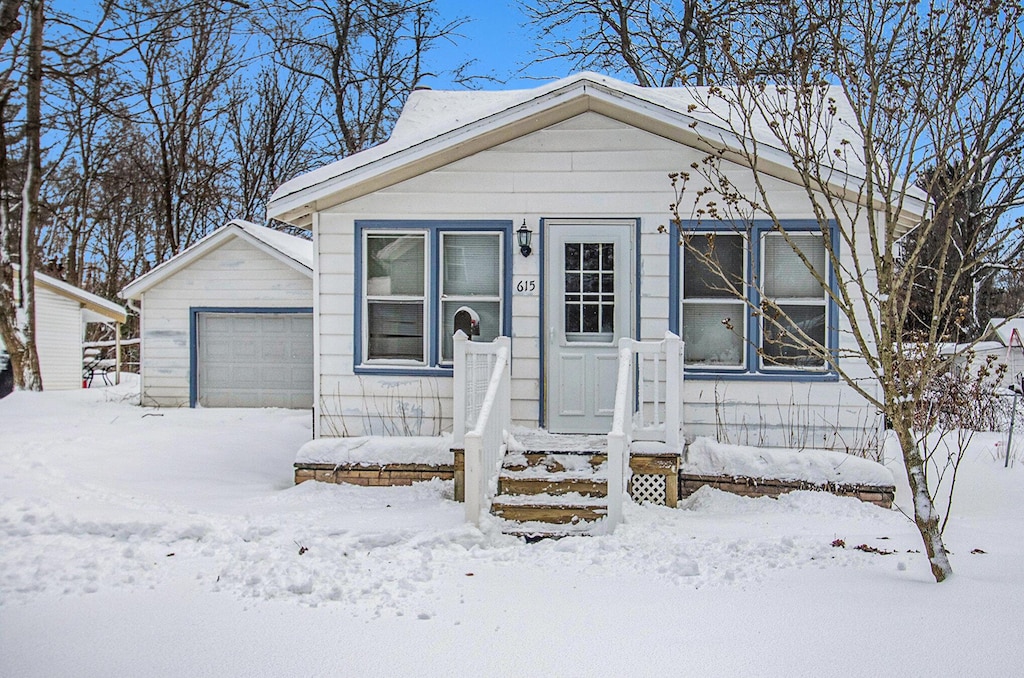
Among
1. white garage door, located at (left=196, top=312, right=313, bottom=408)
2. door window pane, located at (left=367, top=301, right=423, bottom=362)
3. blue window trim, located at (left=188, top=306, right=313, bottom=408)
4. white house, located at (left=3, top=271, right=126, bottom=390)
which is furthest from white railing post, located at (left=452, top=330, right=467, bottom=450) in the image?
white house, located at (left=3, top=271, right=126, bottom=390)

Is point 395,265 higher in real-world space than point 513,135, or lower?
lower

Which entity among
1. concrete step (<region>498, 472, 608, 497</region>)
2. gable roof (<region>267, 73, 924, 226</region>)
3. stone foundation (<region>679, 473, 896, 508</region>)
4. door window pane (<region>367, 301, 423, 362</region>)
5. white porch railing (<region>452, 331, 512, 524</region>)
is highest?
gable roof (<region>267, 73, 924, 226</region>)

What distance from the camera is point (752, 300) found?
314 inches

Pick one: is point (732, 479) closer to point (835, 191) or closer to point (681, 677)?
point (835, 191)

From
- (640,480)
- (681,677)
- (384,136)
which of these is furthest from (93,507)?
(384,136)

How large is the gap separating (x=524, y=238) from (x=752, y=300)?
236 cm

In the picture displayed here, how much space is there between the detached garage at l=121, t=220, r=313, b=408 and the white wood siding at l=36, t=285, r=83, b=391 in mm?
5742

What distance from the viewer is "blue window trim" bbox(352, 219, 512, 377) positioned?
813 cm

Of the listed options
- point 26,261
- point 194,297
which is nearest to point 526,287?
point 194,297

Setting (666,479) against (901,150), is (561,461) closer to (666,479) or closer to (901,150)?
(666,479)

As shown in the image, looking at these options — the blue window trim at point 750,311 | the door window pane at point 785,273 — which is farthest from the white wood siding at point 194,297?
the door window pane at point 785,273

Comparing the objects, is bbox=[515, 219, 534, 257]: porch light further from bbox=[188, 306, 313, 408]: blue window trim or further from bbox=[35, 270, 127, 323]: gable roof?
bbox=[35, 270, 127, 323]: gable roof

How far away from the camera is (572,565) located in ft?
16.9

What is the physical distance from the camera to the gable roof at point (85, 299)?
20.1 meters
